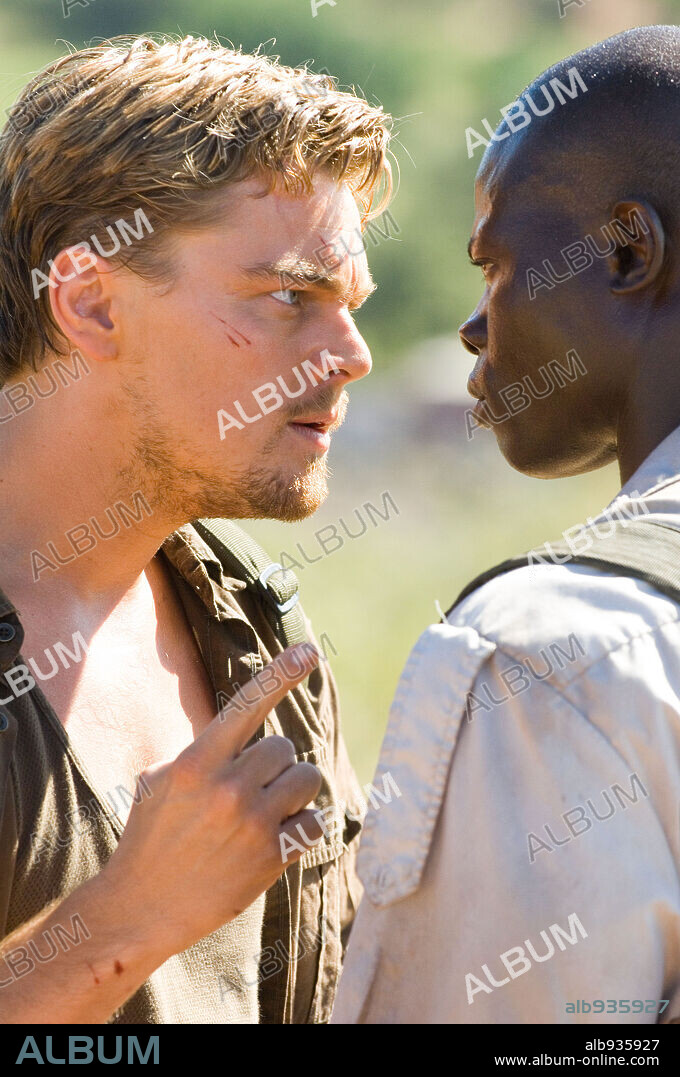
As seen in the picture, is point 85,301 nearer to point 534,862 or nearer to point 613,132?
point 613,132

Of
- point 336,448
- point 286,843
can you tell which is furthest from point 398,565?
point 286,843

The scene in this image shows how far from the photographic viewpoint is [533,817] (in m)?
1.24

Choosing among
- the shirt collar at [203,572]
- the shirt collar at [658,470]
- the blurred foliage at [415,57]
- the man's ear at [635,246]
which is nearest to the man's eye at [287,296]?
the shirt collar at [203,572]

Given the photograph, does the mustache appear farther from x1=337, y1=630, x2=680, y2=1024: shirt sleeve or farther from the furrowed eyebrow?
x1=337, y1=630, x2=680, y2=1024: shirt sleeve

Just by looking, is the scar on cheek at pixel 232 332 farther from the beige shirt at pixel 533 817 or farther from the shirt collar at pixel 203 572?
the beige shirt at pixel 533 817

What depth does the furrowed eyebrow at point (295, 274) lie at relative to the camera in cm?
234

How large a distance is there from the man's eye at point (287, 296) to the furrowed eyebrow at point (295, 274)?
27 mm

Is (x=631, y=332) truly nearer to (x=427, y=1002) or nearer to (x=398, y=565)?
(x=427, y=1002)

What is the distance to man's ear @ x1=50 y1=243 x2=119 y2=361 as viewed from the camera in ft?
7.77

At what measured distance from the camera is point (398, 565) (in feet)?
33.7

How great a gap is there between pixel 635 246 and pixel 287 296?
966 mm

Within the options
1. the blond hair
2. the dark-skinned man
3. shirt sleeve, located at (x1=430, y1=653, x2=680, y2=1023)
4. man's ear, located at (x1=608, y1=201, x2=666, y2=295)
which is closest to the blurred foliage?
the blond hair

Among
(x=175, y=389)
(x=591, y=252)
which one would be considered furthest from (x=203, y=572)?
(x=591, y=252)

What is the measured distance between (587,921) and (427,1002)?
0.24 m
